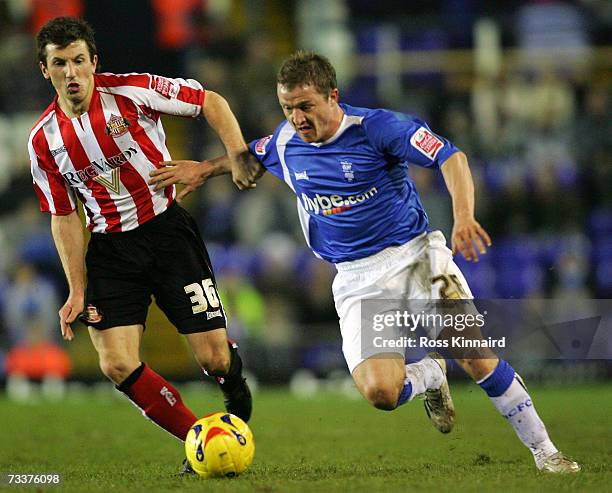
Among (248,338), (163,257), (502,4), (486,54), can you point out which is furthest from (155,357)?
(163,257)

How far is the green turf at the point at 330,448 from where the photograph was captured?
5.33m

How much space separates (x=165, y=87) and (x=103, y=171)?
0.63 m

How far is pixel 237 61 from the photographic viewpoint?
15938 mm

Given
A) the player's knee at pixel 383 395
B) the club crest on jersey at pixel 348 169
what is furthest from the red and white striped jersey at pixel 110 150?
the player's knee at pixel 383 395

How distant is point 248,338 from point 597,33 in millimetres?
6762

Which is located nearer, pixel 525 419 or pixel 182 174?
pixel 525 419

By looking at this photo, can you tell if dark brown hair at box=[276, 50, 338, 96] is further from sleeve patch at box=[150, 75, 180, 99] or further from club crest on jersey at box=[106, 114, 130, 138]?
club crest on jersey at box=[106, 114, 130, 138]

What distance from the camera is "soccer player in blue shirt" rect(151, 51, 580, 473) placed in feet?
18.8

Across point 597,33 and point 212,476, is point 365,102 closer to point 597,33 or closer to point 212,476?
point 597,33

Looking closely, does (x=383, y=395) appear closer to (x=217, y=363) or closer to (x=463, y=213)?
(x=217, y=363)

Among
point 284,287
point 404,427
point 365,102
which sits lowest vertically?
point 284,287

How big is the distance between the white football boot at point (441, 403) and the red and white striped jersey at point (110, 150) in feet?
6.41

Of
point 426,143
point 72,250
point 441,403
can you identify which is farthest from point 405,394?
point 72,250

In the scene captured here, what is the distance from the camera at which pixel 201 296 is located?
6.30 meters
